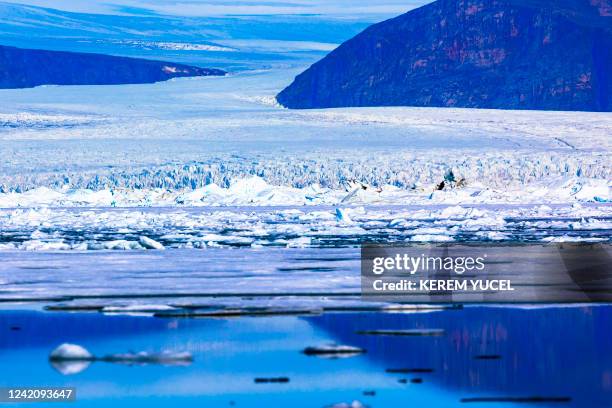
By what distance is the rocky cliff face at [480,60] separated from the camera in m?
36.5

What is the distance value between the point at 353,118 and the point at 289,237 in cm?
1591

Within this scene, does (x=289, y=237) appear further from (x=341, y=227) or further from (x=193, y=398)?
(x=193, y=398)

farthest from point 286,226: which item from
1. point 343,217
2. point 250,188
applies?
point 250,188

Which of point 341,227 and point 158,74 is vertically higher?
point 158,74

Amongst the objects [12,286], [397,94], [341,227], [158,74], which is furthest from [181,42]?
[12,286]

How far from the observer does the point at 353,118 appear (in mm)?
27094

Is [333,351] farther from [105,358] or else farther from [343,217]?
[343,217]

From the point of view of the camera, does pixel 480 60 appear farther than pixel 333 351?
Yes

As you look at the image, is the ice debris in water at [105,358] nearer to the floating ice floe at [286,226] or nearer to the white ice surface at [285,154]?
the floating ice floe at [286,226]

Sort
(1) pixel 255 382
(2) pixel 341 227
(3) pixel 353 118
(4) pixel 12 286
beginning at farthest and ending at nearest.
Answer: (3) pixel 353 118 → (2) pixel 341 227 → (4) pixel 12 286 → (1) pixel 255 382

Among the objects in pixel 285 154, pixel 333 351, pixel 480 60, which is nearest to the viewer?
pixel 333 351

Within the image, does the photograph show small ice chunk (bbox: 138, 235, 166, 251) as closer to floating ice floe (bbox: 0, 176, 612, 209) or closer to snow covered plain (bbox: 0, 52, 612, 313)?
snow covered plain (bbox: 0, 52, 612, 313)

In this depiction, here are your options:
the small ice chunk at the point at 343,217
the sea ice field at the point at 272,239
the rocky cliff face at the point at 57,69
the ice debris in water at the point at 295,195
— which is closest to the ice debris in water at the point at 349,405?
the sea ice field at the point at 272,239

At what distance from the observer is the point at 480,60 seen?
38.6m
